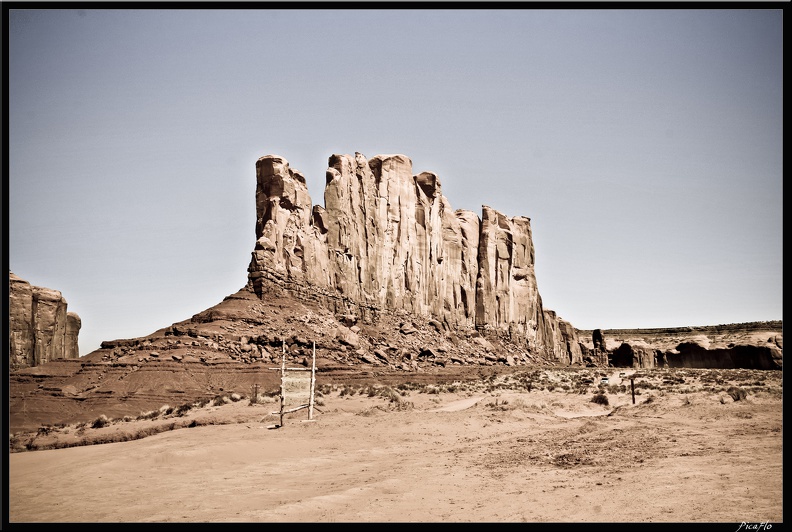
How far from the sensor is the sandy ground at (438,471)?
8445 millimetres

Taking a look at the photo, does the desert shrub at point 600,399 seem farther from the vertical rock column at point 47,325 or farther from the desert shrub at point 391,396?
the vertical rock column at point 47,325

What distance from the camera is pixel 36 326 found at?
7656 centimetres

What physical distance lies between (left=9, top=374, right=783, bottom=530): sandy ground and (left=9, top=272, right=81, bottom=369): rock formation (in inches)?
2449

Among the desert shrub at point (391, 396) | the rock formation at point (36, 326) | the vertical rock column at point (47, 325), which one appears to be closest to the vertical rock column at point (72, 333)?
the rock formation at point (36, 326)

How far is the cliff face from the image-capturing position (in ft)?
202

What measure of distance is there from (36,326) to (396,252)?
46928mm

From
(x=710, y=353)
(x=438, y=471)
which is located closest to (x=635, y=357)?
(x=710, y=353)

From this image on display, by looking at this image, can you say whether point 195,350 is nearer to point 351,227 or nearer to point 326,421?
point 326,421

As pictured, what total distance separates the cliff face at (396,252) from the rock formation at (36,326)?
1253 inches

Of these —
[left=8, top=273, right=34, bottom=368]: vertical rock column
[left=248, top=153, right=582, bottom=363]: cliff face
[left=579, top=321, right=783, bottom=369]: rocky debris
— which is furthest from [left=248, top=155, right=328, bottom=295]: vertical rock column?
[left=579, top=321, right=783, bottom=369]: rocky debris

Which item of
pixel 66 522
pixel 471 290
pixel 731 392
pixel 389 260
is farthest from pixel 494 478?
pixel 471 290

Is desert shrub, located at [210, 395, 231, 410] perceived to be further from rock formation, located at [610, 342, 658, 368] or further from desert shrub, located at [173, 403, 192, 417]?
rock formation, located at [610, 342, 658, 368]

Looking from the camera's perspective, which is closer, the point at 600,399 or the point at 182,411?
the point at 600,399

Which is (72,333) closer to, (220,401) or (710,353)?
(220,401)
